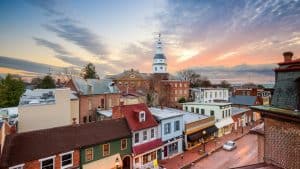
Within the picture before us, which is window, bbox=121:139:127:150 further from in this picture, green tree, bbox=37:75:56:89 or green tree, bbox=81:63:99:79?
green tree, bbox=81:63:99:79

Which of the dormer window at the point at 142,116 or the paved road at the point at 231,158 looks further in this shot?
the dormer window at the point at 142,116

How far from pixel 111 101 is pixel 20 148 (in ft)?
78.8

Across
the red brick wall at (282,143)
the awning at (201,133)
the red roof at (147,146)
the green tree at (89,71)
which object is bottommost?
the awning at (201,133)

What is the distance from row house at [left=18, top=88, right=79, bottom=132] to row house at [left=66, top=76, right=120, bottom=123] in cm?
602

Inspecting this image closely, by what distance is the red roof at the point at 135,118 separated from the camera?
74.1 feet

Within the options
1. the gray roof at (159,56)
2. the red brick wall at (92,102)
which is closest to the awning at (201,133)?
the red brick wall at (92,102)

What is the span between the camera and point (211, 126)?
33844mm

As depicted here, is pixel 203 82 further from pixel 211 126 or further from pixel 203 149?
pixel 203 149

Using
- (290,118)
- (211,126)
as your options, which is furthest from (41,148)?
(211,126)

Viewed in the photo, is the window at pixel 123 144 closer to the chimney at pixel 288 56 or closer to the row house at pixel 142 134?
the row house at pixel 142 134

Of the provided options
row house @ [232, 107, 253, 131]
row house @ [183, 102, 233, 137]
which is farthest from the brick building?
row house @ [232, 107, 253, 131]

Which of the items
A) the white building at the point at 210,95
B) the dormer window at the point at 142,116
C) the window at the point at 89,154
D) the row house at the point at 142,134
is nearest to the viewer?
the window at the point at 89,154

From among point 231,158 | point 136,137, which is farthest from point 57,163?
point 231,158

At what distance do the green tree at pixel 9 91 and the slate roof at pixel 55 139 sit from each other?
3000 centimetres
